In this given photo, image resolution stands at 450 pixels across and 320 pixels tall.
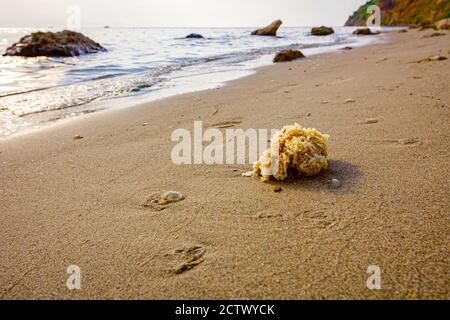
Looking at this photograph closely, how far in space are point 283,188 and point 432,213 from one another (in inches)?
30.8

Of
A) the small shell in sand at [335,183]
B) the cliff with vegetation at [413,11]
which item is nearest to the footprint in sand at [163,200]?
the small shell in sand at [335,183]

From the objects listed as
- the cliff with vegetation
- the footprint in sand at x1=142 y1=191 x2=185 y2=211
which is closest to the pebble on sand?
the footprint in sand at x1=142 y1=191 x2=185 y2=211

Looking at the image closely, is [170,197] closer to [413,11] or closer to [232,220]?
[232,220]

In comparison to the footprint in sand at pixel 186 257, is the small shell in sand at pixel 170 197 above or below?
above

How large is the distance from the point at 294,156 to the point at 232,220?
618 millimetres

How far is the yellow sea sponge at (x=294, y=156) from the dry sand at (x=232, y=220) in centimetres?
7

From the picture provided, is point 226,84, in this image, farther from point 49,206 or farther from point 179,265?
point 179,265

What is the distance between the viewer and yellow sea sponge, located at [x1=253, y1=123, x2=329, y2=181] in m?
2.16

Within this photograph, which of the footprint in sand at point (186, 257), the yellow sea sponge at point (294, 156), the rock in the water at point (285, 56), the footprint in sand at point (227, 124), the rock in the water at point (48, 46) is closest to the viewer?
the footprint in sand at point (186, 257)

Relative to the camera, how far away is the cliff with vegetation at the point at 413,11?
3606cm

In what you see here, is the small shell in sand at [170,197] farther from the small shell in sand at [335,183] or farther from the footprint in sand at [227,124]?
the footprint in sand at [227,124]

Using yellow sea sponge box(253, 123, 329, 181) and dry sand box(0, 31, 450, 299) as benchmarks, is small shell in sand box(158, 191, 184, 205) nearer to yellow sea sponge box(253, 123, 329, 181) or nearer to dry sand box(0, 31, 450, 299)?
dry sand box(0, 31, 450, 299)

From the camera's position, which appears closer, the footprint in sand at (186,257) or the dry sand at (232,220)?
the dry sand at (232,220)
